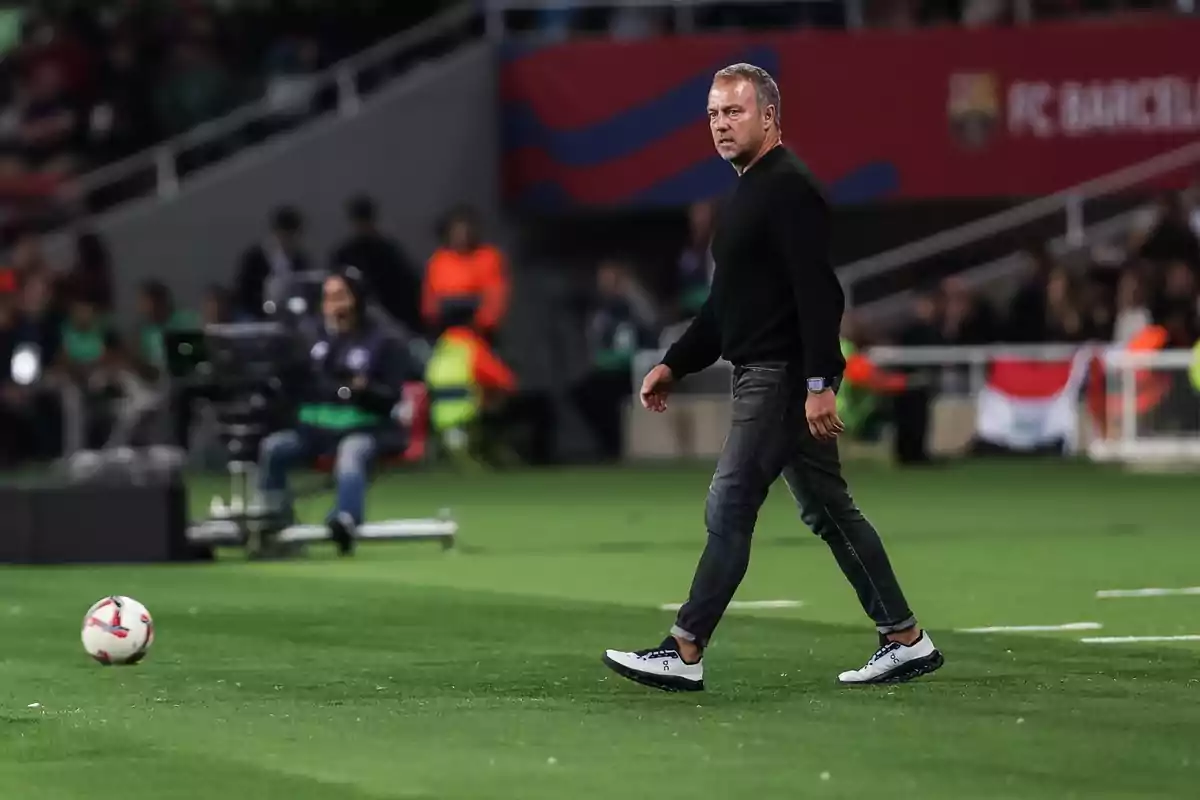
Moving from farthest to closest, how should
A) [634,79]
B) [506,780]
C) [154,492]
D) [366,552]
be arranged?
[634,79] < [366,552] < [154,492] < [506,780]

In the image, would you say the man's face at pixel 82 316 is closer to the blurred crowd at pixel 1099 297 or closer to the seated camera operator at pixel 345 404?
the blurred crowd at pixel 1099 297

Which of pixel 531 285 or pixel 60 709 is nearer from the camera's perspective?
pixel 60 709

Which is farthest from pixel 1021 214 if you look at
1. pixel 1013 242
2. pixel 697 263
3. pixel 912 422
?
pixel 697 263

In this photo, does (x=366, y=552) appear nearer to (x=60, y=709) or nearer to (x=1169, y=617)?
(x=1169, y=617)

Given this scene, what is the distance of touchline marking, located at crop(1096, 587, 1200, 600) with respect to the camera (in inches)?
561

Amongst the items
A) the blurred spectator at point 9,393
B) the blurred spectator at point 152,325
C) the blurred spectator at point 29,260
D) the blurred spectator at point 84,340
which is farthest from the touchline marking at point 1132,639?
the blurred spectator at point 29,260

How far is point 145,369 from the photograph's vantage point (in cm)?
2831

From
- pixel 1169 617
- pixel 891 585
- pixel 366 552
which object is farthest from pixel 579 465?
pixel 891 585

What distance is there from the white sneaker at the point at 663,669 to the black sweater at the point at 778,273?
107cm

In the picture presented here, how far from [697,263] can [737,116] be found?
63.3 ft

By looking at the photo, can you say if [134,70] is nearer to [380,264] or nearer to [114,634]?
[380,264]

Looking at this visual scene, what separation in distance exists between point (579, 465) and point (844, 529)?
18.2m

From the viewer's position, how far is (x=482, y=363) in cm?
2683

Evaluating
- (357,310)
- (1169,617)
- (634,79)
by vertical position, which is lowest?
(1169,617)
